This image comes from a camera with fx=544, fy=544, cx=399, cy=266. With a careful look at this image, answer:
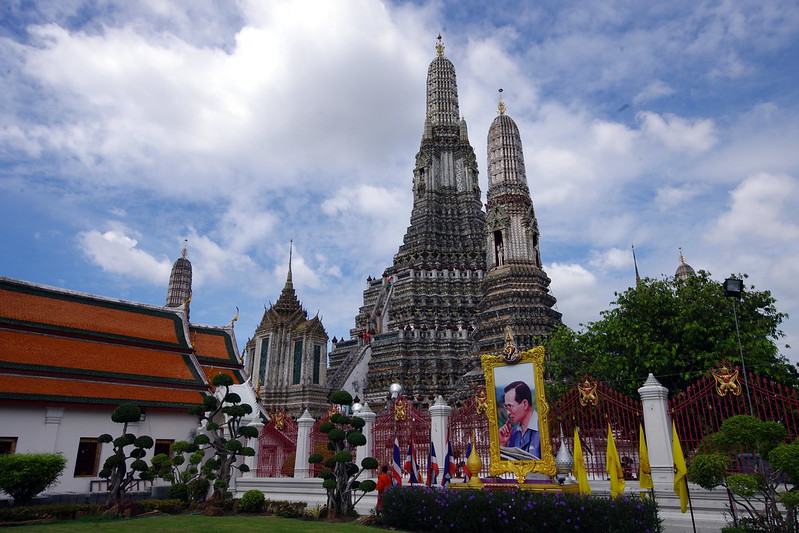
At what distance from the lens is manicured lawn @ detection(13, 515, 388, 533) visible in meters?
10.6

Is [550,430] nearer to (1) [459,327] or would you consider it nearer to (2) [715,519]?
(2) [715,519]

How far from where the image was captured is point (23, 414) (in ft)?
51.1

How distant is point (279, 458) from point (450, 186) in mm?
31797

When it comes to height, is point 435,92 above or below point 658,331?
above

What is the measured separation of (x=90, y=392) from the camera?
55.6 ft

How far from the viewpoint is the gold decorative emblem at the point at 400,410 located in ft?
51.0

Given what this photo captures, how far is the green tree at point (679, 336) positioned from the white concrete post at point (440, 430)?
648cm

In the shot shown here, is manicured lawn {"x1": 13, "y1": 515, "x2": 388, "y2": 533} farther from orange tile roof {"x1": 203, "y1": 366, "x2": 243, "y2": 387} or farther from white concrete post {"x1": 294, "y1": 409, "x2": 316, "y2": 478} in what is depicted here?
orange tile roof {"x1": 203, "y1": 366, "x2": 243, "y2": 387}

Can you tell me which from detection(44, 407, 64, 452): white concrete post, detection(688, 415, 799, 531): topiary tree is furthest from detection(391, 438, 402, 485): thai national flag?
detection(44, 407, 64, 452): white concrete post

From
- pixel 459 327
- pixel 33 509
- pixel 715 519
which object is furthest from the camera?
pixel 459 327

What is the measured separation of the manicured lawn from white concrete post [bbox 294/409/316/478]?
14.1 ft

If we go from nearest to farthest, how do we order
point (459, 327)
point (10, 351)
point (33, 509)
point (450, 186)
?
1. point (33, 509)
2. point (10, 351)
3. point (459, 327)
4. point (450, 186)

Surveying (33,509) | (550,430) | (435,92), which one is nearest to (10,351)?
(33,509)

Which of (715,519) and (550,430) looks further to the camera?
(550,430)
